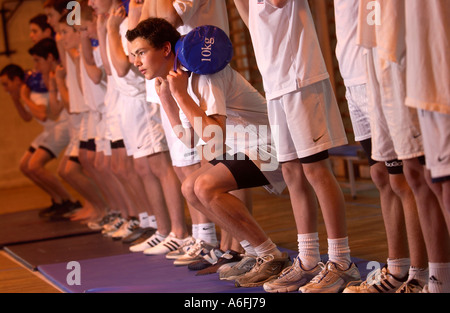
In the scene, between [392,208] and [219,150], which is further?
[219,150]

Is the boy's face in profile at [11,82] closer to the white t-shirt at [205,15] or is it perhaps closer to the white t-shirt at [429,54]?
the white t-shirt at [205,15]

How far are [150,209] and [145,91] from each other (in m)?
0.99

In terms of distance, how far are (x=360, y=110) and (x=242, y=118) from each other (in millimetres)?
877

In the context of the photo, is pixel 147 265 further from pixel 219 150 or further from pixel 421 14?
pixel 421 14

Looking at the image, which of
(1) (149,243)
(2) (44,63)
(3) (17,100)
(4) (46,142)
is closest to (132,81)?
(1) (149,243)

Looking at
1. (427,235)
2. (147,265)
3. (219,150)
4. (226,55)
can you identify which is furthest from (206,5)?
Answer: (427,235)

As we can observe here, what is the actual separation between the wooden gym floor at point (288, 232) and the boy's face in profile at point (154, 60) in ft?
4.38

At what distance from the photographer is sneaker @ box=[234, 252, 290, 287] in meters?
3.43

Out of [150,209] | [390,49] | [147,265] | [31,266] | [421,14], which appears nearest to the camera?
[421,14]

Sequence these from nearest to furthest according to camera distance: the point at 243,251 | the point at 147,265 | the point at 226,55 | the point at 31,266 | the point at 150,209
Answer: the point at 226,55
the point at 243,251
the point at 147,265
the point at 31,266
the point at 150,209

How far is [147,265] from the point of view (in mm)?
4398

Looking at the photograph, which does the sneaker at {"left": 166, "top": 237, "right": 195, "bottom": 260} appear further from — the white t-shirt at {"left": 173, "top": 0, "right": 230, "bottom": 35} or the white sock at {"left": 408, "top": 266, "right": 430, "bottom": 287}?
the white sock at {"left": 408, "top": 266, "right": 430, "bottom": 287}

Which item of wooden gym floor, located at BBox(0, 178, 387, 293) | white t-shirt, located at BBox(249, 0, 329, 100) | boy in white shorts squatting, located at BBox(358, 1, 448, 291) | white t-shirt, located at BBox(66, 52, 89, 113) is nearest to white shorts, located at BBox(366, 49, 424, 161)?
boy in white shorts squatting, located at BBox(358, 1, 448, 291)

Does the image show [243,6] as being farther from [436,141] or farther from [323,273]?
[436,141]
